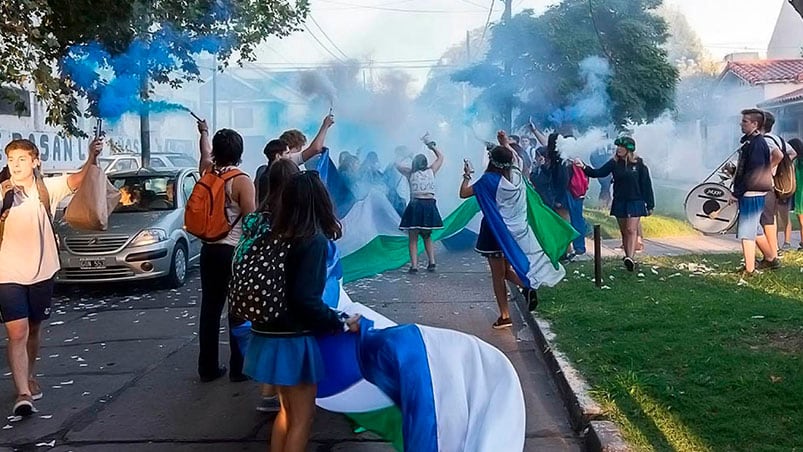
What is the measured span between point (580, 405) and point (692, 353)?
133 cm

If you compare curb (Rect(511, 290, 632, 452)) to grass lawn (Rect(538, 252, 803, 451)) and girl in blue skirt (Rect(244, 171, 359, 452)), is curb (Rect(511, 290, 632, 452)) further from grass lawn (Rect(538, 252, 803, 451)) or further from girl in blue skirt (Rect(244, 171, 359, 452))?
girl in blue skirt (Rect(244, 171, 359, 452))

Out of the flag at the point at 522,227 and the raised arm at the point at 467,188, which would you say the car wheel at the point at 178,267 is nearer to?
the raised arm at the point at 467,188

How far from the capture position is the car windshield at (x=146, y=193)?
1133 cm

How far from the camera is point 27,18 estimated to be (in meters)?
8.14

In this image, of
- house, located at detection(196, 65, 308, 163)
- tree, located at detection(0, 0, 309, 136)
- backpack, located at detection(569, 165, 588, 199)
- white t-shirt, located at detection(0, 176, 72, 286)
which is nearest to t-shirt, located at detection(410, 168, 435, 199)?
backpack, located at detection(569, 165, 588, 199)

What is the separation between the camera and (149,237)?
10523 mm

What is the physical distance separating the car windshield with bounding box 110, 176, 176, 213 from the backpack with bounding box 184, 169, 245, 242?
583 cm

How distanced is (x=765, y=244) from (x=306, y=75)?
8761 mm

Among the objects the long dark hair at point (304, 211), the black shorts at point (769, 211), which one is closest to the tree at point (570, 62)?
the black shorts at point (769, 211)

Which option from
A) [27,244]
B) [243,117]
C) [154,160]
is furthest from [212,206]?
[154,160]

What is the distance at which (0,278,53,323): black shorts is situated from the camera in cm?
520

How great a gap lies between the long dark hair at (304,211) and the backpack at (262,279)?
0.23ft

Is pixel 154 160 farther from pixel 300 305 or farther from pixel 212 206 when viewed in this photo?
pixel 300 305

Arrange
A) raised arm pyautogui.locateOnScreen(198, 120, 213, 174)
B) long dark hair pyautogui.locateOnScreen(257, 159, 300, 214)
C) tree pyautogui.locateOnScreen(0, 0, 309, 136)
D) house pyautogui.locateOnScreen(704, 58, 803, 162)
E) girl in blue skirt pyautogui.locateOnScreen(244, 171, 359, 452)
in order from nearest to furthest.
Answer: girl in blue skirt pyautogui.locateOnScreen(244, 171, 359, 452)
long dark hair pyautogui.locateOnScreen(257, 159, 300, 214)
raised arm pyautogui.locateOnScreen(198, 120, 213, 174)
tree pyautogui.locateOnScreen(0, 0, 309, 136)
house pyautogui.locateOnScreen(704, 58, 803, 162)
